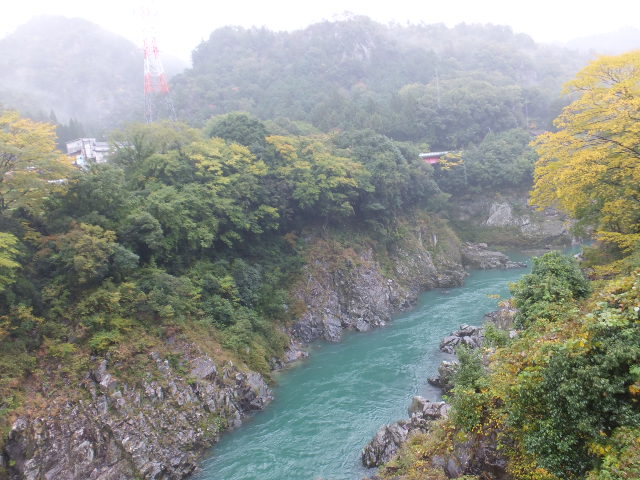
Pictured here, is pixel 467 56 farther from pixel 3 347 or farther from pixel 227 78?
pixel 3 347

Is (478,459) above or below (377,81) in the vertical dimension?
below

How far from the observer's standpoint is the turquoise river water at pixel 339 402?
14.3 m

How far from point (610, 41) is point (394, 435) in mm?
162363

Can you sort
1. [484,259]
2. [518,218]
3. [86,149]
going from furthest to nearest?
[518,218] < [86,149] < [484,259]

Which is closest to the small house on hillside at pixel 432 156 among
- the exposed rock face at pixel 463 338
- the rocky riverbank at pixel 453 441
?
the rocky riverbank at pixel 453 441

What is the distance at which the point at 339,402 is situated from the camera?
18.1m

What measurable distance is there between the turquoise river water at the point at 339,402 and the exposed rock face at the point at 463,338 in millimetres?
515

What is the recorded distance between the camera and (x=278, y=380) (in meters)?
20.8

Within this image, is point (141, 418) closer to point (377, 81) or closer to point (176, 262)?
point (176, 262)

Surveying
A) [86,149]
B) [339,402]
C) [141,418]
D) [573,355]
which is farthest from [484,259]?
[86,149]

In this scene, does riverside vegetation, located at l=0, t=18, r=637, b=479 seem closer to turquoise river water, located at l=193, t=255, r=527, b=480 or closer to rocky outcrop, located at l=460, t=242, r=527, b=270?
turquoise river water, located at l=193, t=255, r=527, b=480

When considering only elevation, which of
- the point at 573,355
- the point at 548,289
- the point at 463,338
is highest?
the point at 573,355

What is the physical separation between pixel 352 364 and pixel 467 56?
258ft

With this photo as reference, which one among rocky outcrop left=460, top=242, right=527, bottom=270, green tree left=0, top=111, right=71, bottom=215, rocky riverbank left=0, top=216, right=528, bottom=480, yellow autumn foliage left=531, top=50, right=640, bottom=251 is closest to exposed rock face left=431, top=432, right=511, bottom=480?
rocky riverbank left=0, top=216, right=528, bottom=480
